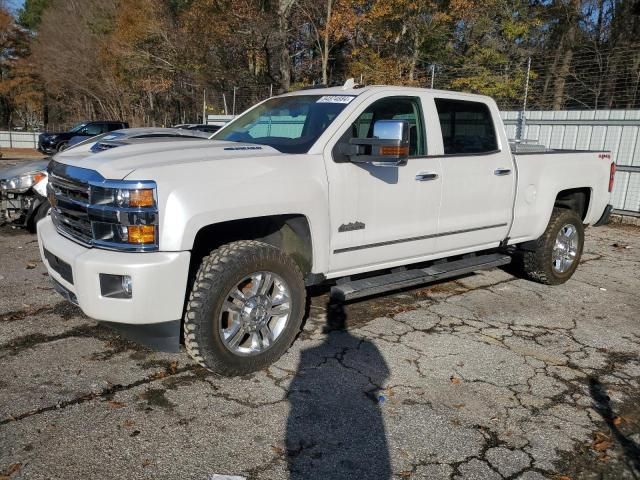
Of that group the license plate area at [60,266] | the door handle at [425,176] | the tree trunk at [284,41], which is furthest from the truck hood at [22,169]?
the tree trunk at [284,41]

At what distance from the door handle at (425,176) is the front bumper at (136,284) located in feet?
6.93

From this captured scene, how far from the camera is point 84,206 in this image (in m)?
3.37

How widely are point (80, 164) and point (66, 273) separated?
2.38 feet

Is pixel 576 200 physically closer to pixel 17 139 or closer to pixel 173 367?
pixel 173 367

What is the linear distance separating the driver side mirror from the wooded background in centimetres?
1068

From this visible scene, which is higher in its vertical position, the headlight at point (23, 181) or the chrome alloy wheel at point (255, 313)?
the headlight at point (23, 181)

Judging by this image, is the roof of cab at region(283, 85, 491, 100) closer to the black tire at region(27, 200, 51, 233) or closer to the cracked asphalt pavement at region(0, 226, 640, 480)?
the cracked asphalt pavement at region(0, 226, 640, 480)

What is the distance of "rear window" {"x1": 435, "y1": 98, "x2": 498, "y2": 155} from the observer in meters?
4.83

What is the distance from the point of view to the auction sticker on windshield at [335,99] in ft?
14.1

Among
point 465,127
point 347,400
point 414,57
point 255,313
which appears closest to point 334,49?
point 414,57

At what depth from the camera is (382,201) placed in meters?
4.23

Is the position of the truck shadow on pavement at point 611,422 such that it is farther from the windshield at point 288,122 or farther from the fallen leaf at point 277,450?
the windshield at point 288,122

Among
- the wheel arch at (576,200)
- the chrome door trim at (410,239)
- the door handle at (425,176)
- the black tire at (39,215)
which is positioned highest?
the door handle at (425,176)

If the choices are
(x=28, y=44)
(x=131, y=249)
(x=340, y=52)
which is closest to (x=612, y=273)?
(x=131, y=249)
